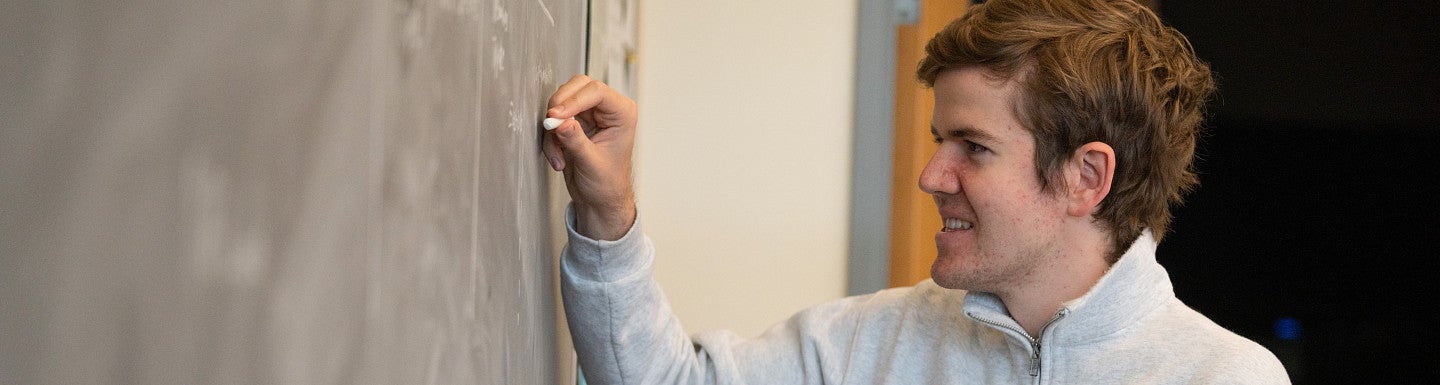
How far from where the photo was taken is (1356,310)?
349cm

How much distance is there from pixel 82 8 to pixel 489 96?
0.42 meters

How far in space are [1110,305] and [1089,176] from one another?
0.50 ft

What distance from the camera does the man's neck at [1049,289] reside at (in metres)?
1.21

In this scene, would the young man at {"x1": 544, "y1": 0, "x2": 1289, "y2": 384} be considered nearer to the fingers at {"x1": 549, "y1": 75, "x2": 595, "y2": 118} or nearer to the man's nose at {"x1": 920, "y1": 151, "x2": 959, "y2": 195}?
the man's nose at {"x1": 920, "y1": 151, "x2": 959, "y2": 195}

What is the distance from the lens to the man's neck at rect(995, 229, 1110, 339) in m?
1.21

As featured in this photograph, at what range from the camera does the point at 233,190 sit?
28 centimetres

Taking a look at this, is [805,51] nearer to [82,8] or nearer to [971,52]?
[971,52]

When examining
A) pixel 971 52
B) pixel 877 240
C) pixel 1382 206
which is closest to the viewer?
pixel 971 52

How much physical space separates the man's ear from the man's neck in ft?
0.14

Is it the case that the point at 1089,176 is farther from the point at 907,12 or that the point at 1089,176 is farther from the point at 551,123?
the point at 907,12

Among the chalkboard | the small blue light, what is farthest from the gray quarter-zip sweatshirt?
the small blue light

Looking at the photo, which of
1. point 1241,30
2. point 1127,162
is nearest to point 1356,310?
point 1241,30

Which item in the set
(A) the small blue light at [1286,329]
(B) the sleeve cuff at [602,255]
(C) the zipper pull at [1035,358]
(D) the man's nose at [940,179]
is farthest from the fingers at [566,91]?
(A) the small blue light at [1286,329]

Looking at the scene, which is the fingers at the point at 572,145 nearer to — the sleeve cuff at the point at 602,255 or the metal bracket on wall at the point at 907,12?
the sleeve cuff at the point at 602,255
